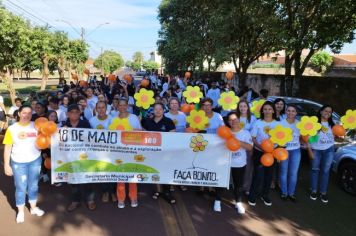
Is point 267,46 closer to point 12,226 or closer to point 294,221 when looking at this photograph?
point 294,221

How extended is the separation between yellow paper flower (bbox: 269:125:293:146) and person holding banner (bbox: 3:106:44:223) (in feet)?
11.9

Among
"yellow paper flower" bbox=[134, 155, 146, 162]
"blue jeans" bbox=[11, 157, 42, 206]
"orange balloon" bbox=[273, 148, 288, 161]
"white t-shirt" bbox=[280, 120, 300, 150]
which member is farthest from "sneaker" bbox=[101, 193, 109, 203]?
"white t-shirt" bbox=[280, 120, 300, 150]

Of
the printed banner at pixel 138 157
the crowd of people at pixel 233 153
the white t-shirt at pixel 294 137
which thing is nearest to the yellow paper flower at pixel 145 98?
the crowd of people at pixel 233 153

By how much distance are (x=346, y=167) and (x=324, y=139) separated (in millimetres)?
1142

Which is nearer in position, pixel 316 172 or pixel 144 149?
pixel 144 149

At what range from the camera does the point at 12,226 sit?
16.5 ft

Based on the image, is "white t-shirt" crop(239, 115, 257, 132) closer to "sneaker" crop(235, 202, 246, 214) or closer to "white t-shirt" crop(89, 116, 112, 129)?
"sneaker" crop(235, 202, 246, 214)

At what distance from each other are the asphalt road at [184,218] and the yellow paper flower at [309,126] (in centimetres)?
132

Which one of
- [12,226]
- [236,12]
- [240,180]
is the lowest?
[12,226]

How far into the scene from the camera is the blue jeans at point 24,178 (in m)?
5.00

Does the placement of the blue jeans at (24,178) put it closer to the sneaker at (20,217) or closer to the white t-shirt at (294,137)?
the sneaker at (20,217)

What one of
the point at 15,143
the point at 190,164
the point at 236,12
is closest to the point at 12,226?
the point at 15,143

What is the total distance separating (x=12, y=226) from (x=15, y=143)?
1.21m

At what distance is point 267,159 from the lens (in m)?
5.47
